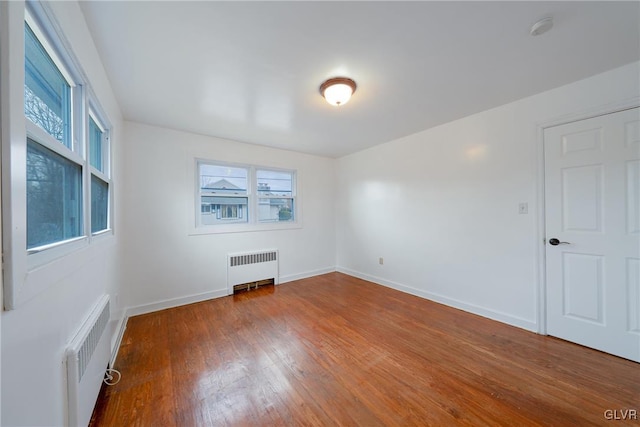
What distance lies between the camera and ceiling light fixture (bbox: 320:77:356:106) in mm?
2059

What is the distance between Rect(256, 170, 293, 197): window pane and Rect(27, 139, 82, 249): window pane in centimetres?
271

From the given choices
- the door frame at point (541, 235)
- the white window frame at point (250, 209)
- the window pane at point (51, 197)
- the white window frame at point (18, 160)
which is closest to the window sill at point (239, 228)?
the white window frame at point (250, 209)

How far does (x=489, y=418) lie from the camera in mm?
1448

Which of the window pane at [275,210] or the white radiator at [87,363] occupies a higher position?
the window pane at [275,210]

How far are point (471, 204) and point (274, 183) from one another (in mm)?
3085

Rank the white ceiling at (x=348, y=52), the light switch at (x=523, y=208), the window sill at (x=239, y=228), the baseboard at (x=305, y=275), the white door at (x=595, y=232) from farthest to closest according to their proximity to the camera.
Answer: the baseboard at (x=305, y=275), the window sill at (x=239, y=228), the light switch at (x=523, y=208), the white door at (x=595, y=232), the white ceiling at (x=348, y=52)

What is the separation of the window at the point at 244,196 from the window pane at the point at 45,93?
2.17 m

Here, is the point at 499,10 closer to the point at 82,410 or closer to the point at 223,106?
the point at 223,106

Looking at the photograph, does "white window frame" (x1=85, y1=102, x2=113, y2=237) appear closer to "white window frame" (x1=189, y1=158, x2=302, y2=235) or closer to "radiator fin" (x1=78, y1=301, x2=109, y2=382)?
"radiator fin" (x1=78, y1=301, x2=109, y2=382)

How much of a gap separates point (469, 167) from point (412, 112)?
3.30ft

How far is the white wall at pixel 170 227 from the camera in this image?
2957 millimetres

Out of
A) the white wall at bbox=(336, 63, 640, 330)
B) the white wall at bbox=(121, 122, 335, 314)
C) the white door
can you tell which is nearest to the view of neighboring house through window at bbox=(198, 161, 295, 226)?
the white wall at bbox=(121, 122, 335, 314)

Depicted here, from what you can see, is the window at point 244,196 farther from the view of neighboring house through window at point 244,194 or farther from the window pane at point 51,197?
the window pane at point 51,197

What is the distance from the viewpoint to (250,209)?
3.95 meters
